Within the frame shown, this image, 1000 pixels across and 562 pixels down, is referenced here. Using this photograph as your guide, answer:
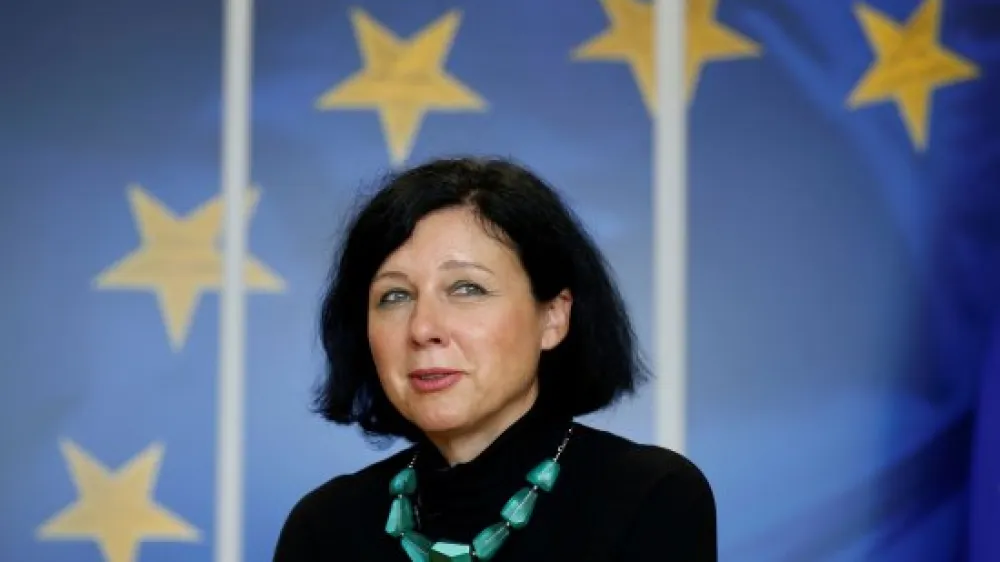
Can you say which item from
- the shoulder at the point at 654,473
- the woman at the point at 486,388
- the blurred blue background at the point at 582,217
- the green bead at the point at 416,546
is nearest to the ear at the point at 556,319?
the woman at the point at 486,388

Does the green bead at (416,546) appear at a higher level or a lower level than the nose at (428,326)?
lower

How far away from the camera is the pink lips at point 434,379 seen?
116 centimetres

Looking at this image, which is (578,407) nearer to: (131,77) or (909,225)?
(909,225)

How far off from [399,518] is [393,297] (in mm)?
207

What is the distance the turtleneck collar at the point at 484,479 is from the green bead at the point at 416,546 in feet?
0.06

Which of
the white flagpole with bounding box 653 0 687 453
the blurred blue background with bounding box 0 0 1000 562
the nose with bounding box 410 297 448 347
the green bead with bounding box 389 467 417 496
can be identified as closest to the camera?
the nose with bounding box 410 297 448 347

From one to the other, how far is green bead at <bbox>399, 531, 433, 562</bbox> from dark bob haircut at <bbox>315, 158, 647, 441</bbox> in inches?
5.0

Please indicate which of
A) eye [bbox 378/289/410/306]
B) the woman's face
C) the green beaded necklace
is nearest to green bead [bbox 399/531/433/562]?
the green beaded necklace

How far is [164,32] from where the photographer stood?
232 cm

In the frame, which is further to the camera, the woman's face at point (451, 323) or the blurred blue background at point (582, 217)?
the blurred blue background at point (582, 217)

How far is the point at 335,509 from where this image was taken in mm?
1302

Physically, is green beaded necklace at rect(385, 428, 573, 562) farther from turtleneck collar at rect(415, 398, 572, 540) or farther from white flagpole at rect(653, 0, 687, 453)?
white flagpole at rect(653, 0, 687, 453)

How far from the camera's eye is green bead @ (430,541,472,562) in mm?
1188

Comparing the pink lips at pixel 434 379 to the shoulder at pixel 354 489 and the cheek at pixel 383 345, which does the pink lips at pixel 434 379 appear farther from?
the shoulder at pixel 354 489
